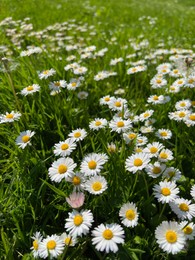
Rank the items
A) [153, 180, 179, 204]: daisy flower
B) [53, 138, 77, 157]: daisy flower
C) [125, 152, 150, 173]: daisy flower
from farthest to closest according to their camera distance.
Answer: [53, 138, 77, 157]: daisy flower → [125, 152, 150, 173]: daisy flower → [153, 180, 179, 204]: daisy flower

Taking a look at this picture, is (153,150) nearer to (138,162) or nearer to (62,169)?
(138,162)

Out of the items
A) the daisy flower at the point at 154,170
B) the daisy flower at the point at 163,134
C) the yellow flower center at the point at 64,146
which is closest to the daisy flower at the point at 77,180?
the yellow flower center at the point at 64,146

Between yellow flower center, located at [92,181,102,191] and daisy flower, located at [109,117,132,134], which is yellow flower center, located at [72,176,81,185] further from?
daisy flower, located at [109,117,132,134]

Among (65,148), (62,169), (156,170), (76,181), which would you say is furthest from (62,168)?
(156,170)

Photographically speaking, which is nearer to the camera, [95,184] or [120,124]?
[95,184]

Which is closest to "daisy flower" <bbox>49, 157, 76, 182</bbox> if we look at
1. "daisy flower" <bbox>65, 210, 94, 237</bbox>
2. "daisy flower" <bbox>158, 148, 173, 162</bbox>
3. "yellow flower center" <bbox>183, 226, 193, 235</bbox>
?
"daisy flower" <bbox>65, 210, 94, 237</bbox>

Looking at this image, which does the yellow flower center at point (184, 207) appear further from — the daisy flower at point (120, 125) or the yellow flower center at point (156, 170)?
the daisy flower at point (120, 125)

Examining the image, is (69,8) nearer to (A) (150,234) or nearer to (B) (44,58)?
(B) (44,58)
